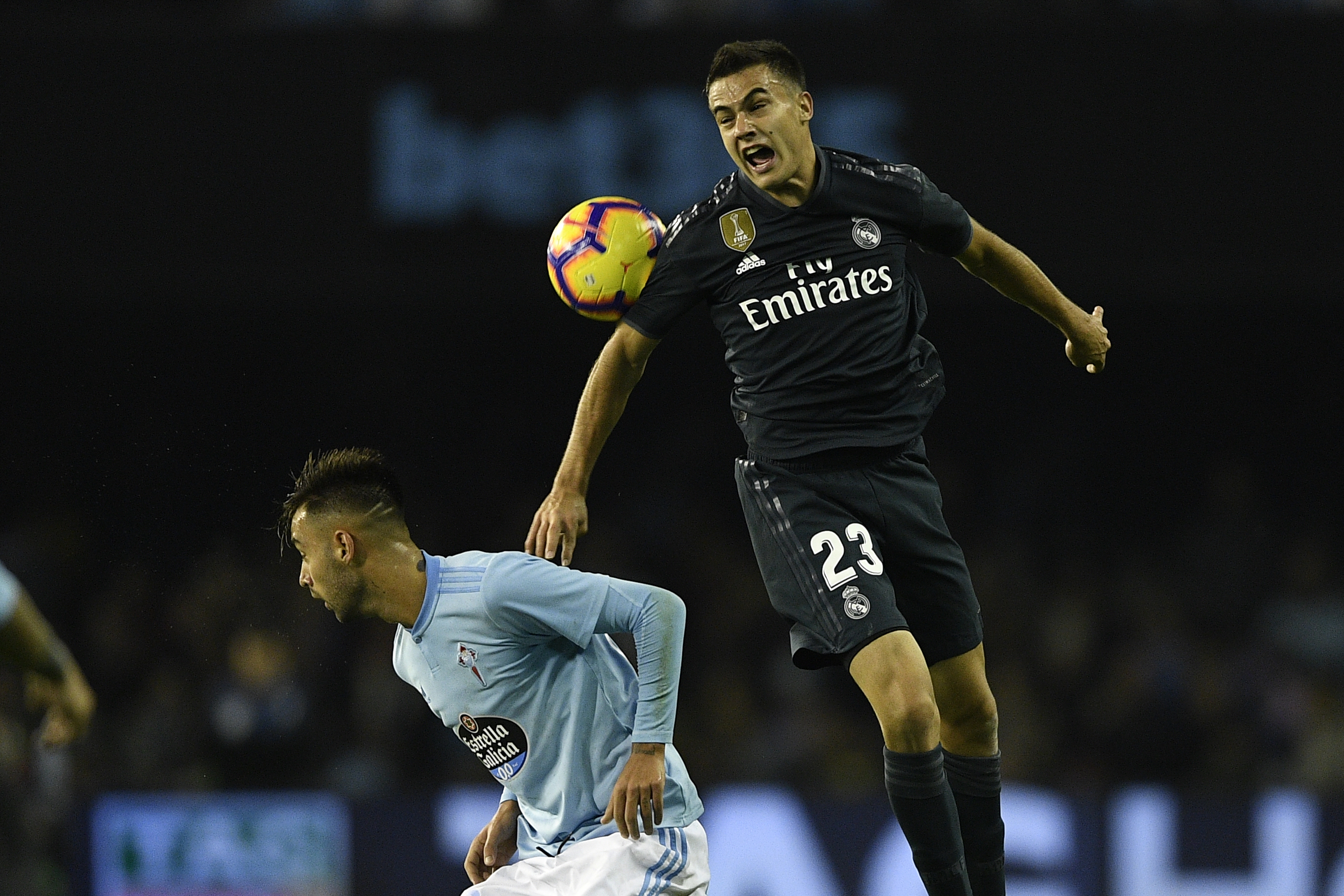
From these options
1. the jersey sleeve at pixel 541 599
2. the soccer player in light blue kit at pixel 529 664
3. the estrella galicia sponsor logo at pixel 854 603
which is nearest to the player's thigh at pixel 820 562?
the estrella galicia sponsor logo at pixel 854 603

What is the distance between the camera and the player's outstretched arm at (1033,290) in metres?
4.33

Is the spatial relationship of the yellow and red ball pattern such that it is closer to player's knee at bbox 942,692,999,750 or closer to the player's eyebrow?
the player's eyebrow

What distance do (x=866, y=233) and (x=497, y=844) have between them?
170 cm

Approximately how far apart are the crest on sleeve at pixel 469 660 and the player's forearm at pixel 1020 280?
1562 millimetres

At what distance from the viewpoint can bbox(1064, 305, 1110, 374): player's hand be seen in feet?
14.5

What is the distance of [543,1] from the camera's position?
30.0ft

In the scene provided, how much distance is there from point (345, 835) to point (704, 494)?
3.34 meters

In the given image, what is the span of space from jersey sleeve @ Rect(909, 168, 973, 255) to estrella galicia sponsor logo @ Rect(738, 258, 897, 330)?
21cm

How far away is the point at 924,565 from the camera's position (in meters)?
4.16

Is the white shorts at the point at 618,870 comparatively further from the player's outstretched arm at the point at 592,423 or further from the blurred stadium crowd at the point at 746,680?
the blurred stadium crowd at the point at 746,680

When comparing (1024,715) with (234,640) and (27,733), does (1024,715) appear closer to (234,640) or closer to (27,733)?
(234,640)

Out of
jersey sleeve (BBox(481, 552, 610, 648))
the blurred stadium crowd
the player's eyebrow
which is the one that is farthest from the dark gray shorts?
the blurred stadium crowd

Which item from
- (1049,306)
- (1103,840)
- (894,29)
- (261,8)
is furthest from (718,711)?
(1049,306)

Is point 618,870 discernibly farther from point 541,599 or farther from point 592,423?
point 592,423
